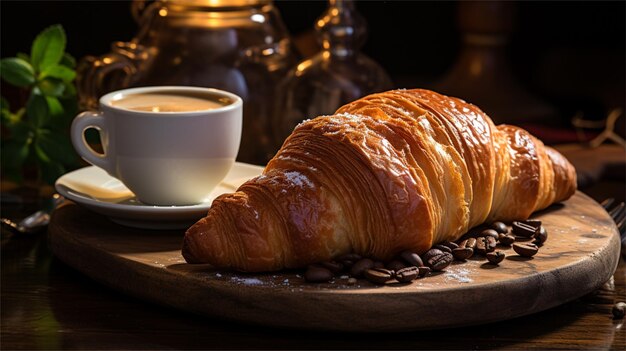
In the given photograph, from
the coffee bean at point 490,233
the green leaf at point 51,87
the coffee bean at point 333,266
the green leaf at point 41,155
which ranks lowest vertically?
the green leaf at point 41,155

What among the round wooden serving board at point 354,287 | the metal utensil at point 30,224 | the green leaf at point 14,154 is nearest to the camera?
the round wooden serving board at point 354,287

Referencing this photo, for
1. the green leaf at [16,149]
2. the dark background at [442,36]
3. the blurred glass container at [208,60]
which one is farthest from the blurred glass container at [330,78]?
the dark background at [442,36]

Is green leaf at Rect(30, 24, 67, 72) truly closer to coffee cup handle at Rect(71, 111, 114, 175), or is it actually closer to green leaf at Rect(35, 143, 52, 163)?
green leaf at Rect(35, 143, 52, 163)

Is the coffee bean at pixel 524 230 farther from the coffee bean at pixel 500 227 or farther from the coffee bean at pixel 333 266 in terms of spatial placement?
the coffee bean at pixel 333 266

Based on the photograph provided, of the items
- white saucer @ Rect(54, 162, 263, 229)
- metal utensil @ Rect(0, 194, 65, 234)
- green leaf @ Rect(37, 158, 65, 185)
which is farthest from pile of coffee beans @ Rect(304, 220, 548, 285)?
green leaf @ Rect(37, 158, 65, 185)

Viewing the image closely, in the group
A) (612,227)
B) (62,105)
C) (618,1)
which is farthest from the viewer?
(618,1)

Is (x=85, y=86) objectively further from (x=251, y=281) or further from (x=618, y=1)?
(x=618, y=1)

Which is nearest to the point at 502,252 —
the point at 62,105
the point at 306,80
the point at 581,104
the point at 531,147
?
the point at 531,147
